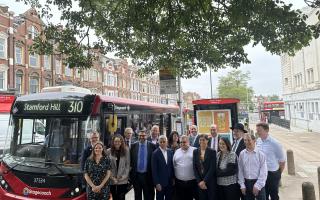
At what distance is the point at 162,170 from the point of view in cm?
664

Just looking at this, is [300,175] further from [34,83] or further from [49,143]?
[34,83]

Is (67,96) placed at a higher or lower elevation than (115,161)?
higher

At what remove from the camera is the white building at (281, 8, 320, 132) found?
32.2m

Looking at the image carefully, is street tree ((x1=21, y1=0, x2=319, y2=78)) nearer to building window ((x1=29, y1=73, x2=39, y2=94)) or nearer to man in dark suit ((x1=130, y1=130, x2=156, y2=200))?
man in dark suit ((x1=130, y1=130, x2=156, y2=200))

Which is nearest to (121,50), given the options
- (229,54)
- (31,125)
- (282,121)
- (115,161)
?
(229,54)

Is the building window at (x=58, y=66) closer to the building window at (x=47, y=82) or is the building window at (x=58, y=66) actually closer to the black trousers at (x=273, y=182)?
the building window at (x=47, y=82)

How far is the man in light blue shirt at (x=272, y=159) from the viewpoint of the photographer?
6.70m

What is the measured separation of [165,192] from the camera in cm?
680

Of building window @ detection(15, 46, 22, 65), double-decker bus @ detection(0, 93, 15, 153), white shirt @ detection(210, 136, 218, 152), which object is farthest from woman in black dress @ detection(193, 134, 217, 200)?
building window @ detection(15, 46, 22, 65)

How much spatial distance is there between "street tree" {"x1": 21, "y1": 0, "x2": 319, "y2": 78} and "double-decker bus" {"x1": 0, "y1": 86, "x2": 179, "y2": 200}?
234cm

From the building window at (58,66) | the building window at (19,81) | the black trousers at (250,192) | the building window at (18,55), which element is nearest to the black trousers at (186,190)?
the black trousers at (250,192)

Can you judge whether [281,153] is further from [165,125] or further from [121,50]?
[165,125]

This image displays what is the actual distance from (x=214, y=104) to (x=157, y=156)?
7078 mm

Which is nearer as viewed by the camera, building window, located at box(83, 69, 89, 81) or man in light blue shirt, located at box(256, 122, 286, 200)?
man in light blue shirt, located at box(256, 122, 286, 200)
